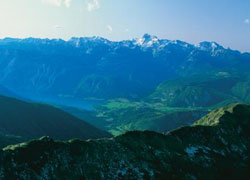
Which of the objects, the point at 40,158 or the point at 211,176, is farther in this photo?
the point at 211,176

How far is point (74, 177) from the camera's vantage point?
70.6 m

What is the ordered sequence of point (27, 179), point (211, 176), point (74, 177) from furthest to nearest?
point (211, 176) < point (74, 177) < point (27, 179)

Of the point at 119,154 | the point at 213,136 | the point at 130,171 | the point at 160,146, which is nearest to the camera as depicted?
the point at 130,171

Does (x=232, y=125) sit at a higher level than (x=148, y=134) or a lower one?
higher

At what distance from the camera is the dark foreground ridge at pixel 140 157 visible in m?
69.2

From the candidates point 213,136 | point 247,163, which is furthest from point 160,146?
point 247,163

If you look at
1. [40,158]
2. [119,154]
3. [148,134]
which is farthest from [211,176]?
[40,158]

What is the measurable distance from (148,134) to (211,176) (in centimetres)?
2443

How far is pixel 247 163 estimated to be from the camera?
102 metres

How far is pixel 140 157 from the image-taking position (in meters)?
85.7

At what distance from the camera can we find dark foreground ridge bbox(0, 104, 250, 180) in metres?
69.2

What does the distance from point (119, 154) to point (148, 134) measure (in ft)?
60.2

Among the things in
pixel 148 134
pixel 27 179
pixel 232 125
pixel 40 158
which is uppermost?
pixel 232 125

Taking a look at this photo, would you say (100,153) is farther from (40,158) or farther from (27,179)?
(27,179)
